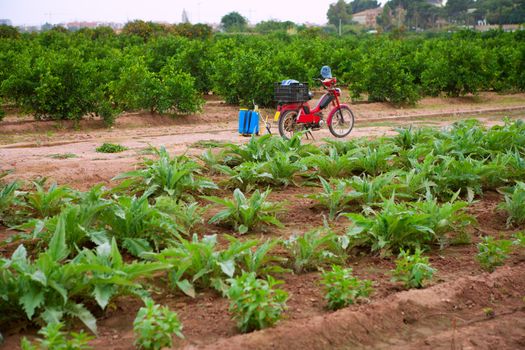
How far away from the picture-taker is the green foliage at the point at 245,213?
5.55m

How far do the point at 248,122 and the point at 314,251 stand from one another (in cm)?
638

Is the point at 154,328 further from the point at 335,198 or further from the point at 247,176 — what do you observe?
the point at 247,176

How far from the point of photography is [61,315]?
372cm

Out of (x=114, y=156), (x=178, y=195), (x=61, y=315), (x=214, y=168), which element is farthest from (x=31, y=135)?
(x=61, y=315)

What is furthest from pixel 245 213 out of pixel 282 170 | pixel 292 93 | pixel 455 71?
pixel 455 71

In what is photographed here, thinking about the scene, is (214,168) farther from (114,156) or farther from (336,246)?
(336,246)

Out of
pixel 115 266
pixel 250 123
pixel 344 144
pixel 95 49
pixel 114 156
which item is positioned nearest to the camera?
pixel 115 266

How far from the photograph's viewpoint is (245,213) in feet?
18.2

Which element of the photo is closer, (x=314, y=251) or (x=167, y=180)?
(x=314, y=251)

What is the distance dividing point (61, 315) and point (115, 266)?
1.60 ft

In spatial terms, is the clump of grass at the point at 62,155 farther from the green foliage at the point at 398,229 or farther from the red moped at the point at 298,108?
the green foliage at the point at 398,229

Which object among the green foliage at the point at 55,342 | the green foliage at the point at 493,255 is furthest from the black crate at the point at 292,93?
the green foliage at the point at 55,342

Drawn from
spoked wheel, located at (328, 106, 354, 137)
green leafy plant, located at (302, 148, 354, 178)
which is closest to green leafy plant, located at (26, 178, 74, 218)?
green leafy plant, located at (302, 148, 354, 178)

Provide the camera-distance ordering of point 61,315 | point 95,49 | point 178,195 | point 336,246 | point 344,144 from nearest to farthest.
Result: 1. point 61,315
2. point 336,246
3. point 178,195
4. point 344,144
5. point 95,49
